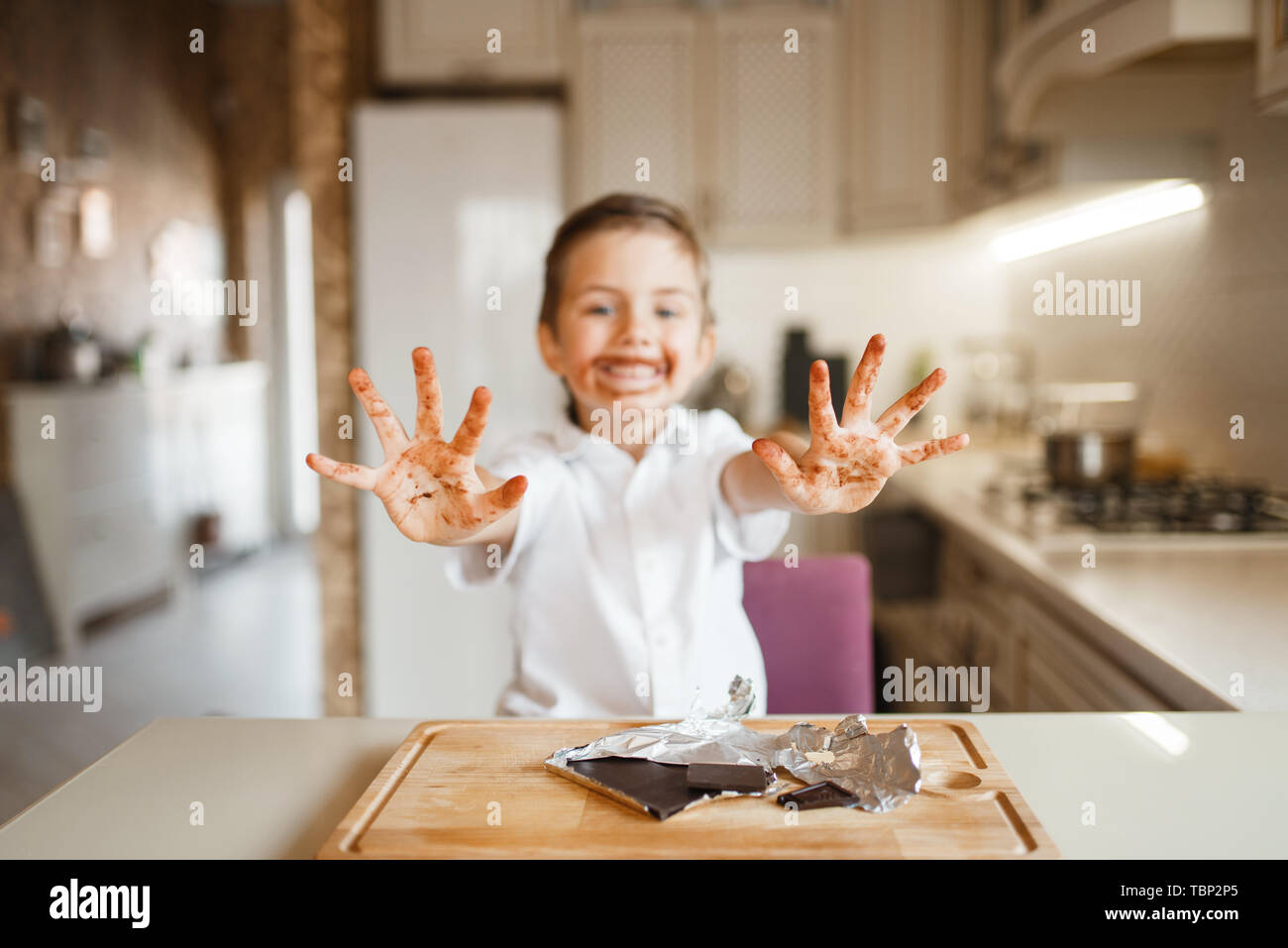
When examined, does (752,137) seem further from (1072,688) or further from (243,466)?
(243,466)

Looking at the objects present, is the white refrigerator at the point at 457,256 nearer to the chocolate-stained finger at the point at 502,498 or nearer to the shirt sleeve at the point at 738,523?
the shirt sleeve at the point at 738,523

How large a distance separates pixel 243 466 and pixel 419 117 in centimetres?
344

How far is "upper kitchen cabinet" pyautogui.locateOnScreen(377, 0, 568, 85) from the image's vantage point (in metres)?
2.72

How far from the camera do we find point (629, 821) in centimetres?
66

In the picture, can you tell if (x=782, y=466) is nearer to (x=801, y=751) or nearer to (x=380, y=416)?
(x=801, y=751)

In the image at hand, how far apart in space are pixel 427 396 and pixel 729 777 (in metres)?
0.37

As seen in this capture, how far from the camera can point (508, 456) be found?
1.18 m

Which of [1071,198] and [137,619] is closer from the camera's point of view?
[1071,198]

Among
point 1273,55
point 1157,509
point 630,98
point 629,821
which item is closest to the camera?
point 629,821

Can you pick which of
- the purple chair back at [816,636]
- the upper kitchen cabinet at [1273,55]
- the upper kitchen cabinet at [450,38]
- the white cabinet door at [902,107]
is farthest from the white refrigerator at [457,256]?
the upper kitchen cabinet at [1273,55]

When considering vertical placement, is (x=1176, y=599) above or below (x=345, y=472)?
below

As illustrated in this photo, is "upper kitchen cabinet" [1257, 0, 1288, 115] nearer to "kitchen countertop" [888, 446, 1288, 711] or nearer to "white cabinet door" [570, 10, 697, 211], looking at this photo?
"kitchen countertop" [888, 446, 1288, 711]

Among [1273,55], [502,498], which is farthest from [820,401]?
[1273,55]
